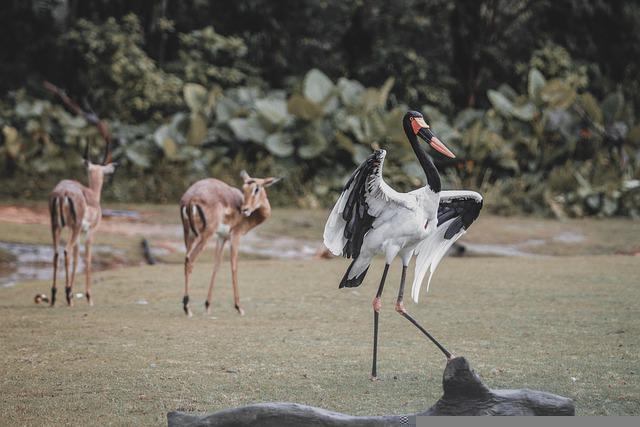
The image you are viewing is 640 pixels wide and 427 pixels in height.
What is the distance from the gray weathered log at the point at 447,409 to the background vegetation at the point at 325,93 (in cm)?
1007

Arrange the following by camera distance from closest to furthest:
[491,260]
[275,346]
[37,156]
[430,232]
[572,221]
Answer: [430,232], [275,346], [491,260], [572,221], [37,156]

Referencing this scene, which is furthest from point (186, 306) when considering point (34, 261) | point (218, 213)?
point (34, 261)

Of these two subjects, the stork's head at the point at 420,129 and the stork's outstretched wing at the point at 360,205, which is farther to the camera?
the stork's head at the point at 420,129

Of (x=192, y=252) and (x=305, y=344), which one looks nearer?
(x=305, y=344)

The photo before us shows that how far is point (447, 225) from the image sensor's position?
5758 mm

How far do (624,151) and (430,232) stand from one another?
11054 millimetres

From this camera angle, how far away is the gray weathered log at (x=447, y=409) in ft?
12.8

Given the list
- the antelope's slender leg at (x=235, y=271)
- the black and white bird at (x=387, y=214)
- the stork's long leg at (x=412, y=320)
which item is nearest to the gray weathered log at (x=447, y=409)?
the stork's long leg at (x=412, y=320)

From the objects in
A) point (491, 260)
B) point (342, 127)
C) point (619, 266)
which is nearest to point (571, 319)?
point (619, 266)

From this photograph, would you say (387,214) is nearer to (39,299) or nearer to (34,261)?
(39,299)

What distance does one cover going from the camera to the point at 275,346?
19.7 ft

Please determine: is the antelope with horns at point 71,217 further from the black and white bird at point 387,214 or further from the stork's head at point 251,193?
the black and white bird at point 387,214

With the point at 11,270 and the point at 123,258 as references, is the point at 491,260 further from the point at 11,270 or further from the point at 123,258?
the point at 11,270

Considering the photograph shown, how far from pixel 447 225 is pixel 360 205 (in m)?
0.67
